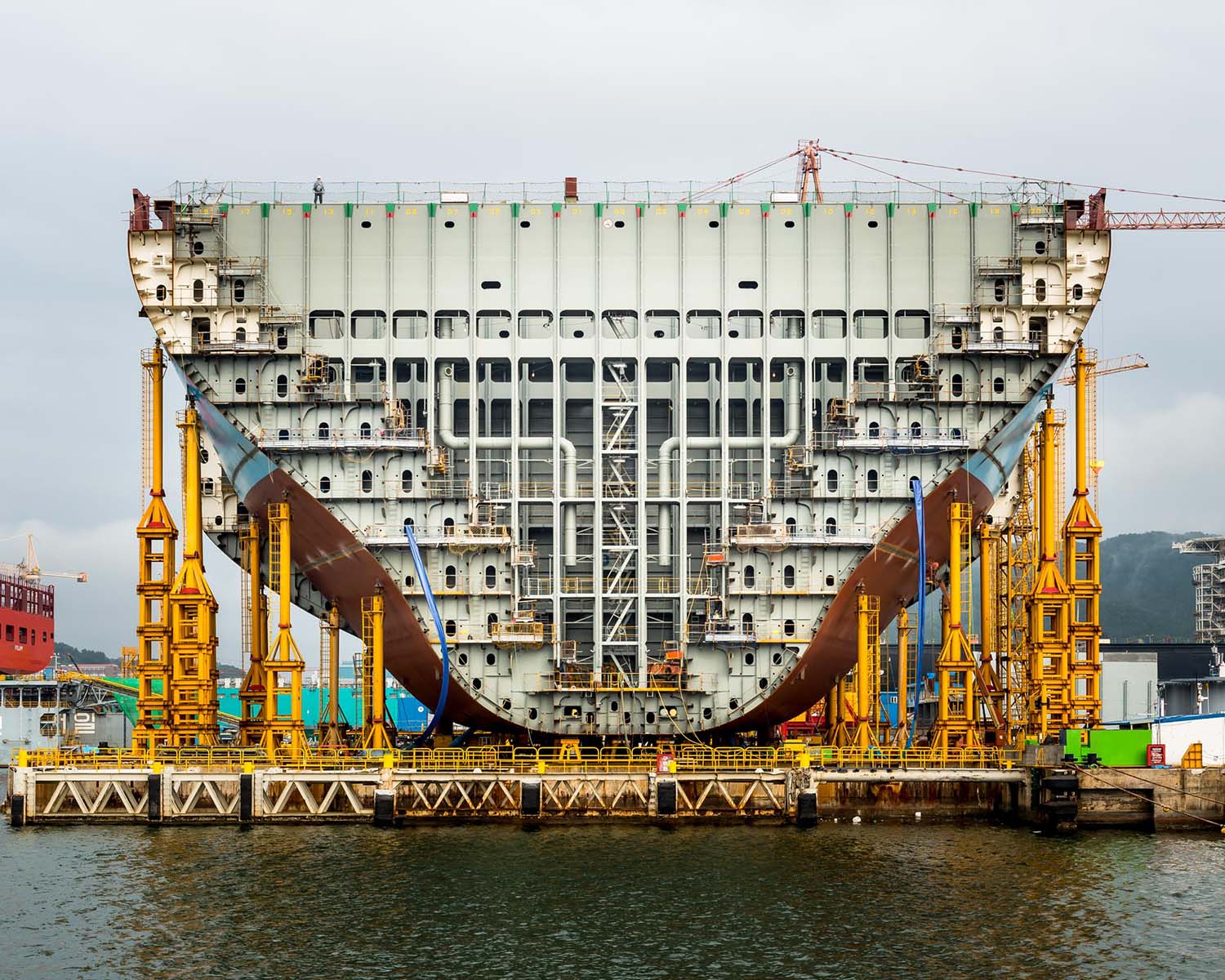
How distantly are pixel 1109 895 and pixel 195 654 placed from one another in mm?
38703

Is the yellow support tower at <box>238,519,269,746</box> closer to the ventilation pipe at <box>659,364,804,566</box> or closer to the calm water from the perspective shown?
the calm water

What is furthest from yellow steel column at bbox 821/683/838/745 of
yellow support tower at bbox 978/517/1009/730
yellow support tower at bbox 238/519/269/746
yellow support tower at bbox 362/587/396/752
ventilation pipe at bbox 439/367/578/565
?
yellow support tower at bbox 238/519/269/746

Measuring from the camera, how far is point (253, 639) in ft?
243

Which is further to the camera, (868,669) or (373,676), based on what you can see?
(868,669)

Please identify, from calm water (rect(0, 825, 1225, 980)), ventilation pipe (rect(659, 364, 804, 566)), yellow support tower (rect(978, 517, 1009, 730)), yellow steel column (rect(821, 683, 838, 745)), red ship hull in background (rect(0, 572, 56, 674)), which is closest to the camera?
calm water (rect(0, 825, 1225, 980))

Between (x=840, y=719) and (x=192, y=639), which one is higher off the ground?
(x=192, y=639)

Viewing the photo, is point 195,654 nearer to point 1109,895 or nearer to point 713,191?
point 713,191

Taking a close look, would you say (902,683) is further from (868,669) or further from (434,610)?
(434,610)

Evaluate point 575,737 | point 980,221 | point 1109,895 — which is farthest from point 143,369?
point 1109,895

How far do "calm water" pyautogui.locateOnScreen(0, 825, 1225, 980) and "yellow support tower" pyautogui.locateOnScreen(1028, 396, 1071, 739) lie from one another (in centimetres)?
748

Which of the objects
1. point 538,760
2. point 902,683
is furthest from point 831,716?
point 538,760

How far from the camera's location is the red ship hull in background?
513ft

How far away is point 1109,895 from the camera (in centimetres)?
5078

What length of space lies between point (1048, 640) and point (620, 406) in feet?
68.6
